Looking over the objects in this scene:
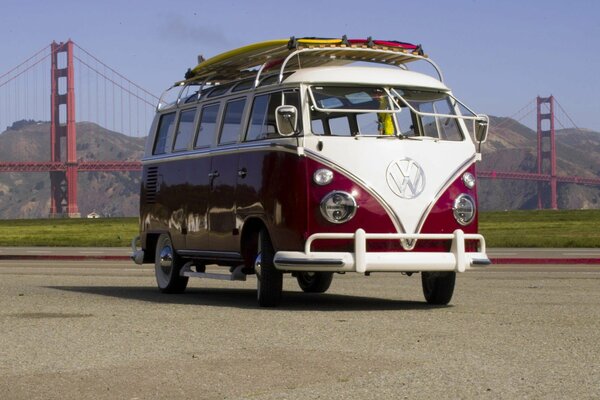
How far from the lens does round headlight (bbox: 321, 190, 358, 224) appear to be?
1209cm

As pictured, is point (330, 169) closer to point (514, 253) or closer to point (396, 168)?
point (396, 168)

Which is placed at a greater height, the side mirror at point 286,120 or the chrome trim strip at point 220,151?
the side mirror at point 286,120

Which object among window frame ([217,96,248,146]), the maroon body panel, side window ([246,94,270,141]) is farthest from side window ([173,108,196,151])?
side window ([246,94,270,141])

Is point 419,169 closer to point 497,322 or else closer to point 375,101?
point 375,101

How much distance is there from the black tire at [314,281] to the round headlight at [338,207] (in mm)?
2849

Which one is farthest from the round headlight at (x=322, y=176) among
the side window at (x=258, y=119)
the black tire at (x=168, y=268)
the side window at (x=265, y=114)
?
the black tire at (x=168, y=268)

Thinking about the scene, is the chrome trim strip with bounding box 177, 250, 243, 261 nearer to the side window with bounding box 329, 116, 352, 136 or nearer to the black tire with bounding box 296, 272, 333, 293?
the black tire with bounding box 296, 272, 333, 293

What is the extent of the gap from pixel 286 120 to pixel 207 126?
2.40 metres

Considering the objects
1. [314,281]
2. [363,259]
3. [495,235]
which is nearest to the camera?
[363,259]

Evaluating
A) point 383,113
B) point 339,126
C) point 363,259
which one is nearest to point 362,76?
point 383,113

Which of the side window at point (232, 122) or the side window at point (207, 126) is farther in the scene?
the side window at point (207, 126)

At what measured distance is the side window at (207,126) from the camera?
46.8ft

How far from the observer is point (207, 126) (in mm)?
14453

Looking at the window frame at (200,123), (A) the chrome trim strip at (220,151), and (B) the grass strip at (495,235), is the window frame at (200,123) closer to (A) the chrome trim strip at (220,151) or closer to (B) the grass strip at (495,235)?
(A) the chrome trim strip at (220,151)
